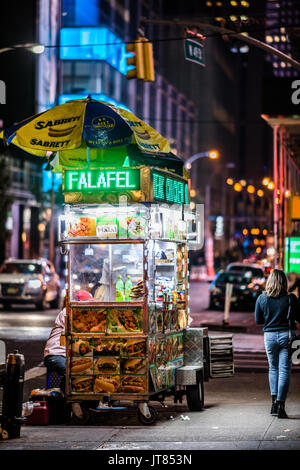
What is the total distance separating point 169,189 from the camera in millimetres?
10836

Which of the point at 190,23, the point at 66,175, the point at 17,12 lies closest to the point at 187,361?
the point at 66,175

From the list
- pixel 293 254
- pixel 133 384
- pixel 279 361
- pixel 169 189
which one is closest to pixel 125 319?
pixel 133 384

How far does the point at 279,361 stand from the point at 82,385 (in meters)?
2.37

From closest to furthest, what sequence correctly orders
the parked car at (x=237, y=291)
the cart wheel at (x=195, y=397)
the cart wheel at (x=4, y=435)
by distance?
the cart wheel at (x=4, y=435) → the cart wheel at (x=195, y=397) → the parked car at (x=237, y=291)

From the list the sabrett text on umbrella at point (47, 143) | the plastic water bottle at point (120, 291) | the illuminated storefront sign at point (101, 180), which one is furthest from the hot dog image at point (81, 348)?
the sabrett text on umbrella at point (47, 143)

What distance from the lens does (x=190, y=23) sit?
1630 cm

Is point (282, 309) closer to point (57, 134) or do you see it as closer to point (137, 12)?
point (57, 134)

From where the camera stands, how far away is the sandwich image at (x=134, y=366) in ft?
32.9

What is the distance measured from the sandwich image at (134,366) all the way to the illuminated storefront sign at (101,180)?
2041 mm

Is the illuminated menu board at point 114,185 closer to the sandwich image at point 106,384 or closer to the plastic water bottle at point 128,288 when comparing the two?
the plastic water bottle at point 128,288

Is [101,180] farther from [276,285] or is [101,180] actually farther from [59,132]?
[276,285]

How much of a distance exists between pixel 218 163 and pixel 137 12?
1930 inches

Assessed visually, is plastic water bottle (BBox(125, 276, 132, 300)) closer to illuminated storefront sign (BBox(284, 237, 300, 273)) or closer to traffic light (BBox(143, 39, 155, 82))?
traffic light (BBox(143, 39, 155, 82))

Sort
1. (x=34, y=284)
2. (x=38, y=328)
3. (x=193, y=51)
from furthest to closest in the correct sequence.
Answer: (x=34, y=284)
(x=38, y=328)
(x=193, y=51)
